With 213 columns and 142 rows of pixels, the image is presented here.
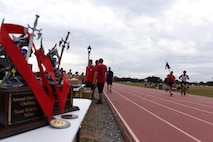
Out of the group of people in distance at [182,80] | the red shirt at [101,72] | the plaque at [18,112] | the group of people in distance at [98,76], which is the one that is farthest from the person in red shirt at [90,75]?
the plaque at [18,112]

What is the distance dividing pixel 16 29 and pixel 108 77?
15.5 m

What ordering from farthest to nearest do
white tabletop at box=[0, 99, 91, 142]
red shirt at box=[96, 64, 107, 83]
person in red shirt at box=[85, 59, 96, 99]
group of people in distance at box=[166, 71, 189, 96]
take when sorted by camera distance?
1. group of people in distance at box=[166, 71, 189, 96]
2. person in red shirt at box=[85, 59, 96, 99]
3. red shirt at box=[96, 64, 107, 83]
4. white tabletop at box=[0, 99, 91, 142]

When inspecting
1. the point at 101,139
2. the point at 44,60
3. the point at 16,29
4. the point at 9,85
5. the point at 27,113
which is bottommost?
the point at 101,139

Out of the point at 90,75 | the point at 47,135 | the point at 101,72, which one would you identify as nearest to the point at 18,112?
the point at 47,135

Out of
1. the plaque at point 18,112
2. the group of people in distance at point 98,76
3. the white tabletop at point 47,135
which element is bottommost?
the white tabletop at point 47,135

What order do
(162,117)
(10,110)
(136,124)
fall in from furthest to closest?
(162,117) → (136,124) → (10,110)

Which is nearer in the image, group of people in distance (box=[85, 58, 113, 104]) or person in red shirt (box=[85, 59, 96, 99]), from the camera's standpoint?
group of people in distance (box=[85, 58, 113, 104])

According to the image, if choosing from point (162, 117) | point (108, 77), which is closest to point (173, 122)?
point (162, 117)

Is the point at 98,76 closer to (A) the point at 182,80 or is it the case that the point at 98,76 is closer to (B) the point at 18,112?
(B) the point at 18,112

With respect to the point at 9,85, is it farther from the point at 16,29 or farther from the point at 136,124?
the point at 136,124

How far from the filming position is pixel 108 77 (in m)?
17.6

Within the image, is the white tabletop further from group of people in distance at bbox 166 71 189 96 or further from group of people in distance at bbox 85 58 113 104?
group of people in distance at bbox 166 71 189 96

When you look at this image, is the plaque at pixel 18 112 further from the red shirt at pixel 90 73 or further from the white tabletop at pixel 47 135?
the red shirt at pixel 90 73

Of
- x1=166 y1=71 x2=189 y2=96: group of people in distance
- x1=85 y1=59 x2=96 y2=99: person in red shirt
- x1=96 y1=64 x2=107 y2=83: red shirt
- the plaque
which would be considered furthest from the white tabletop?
x1=166 y1=71 x2=189 y2=96: group of people in distance
